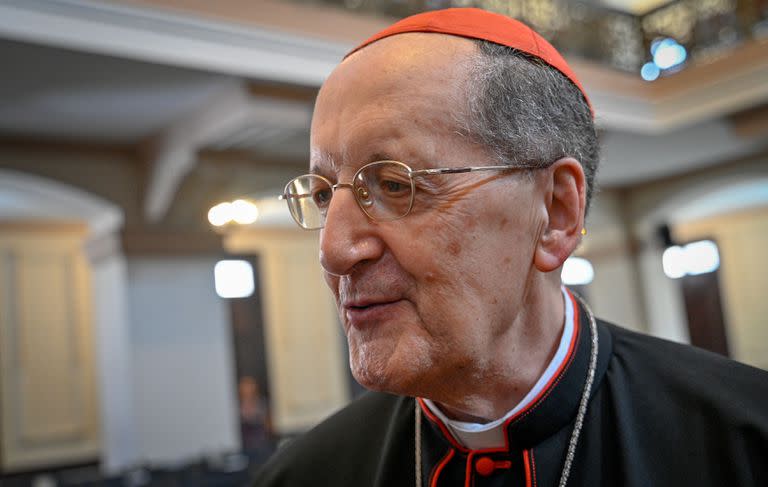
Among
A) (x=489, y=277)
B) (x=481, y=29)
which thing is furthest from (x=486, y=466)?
(x=481, y=29)

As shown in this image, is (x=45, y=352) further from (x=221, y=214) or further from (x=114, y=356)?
Answer: (x=221, y=214)

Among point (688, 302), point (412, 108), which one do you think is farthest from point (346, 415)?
point (688, 302)

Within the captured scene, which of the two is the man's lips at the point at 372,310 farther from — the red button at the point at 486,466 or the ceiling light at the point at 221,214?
the ceiling light at the point at 221,214

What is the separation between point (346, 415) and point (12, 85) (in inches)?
208

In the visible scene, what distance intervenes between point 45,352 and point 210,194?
4.13 meters

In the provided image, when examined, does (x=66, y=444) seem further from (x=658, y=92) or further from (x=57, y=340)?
(x=658, y=92)

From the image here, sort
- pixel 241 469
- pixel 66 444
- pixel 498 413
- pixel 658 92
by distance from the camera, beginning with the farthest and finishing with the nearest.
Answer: pixel 66 444, pixel 658 92, pixel 241 469, pixel 498 413

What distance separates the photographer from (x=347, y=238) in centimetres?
142

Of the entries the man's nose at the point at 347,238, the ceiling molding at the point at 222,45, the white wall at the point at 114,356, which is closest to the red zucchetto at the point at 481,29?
the man's nose at the point at 347,238

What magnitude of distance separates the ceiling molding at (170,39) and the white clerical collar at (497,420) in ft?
14.4

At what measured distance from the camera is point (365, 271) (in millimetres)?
1419

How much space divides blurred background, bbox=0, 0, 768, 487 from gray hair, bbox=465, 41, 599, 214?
0.22 metres

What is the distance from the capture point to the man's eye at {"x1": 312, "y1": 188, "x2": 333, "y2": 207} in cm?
156

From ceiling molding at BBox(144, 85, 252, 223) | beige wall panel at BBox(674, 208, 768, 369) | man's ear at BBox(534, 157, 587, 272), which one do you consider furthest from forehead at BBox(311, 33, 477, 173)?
beige wall panel at BBox(674, 208, 768, 369)
